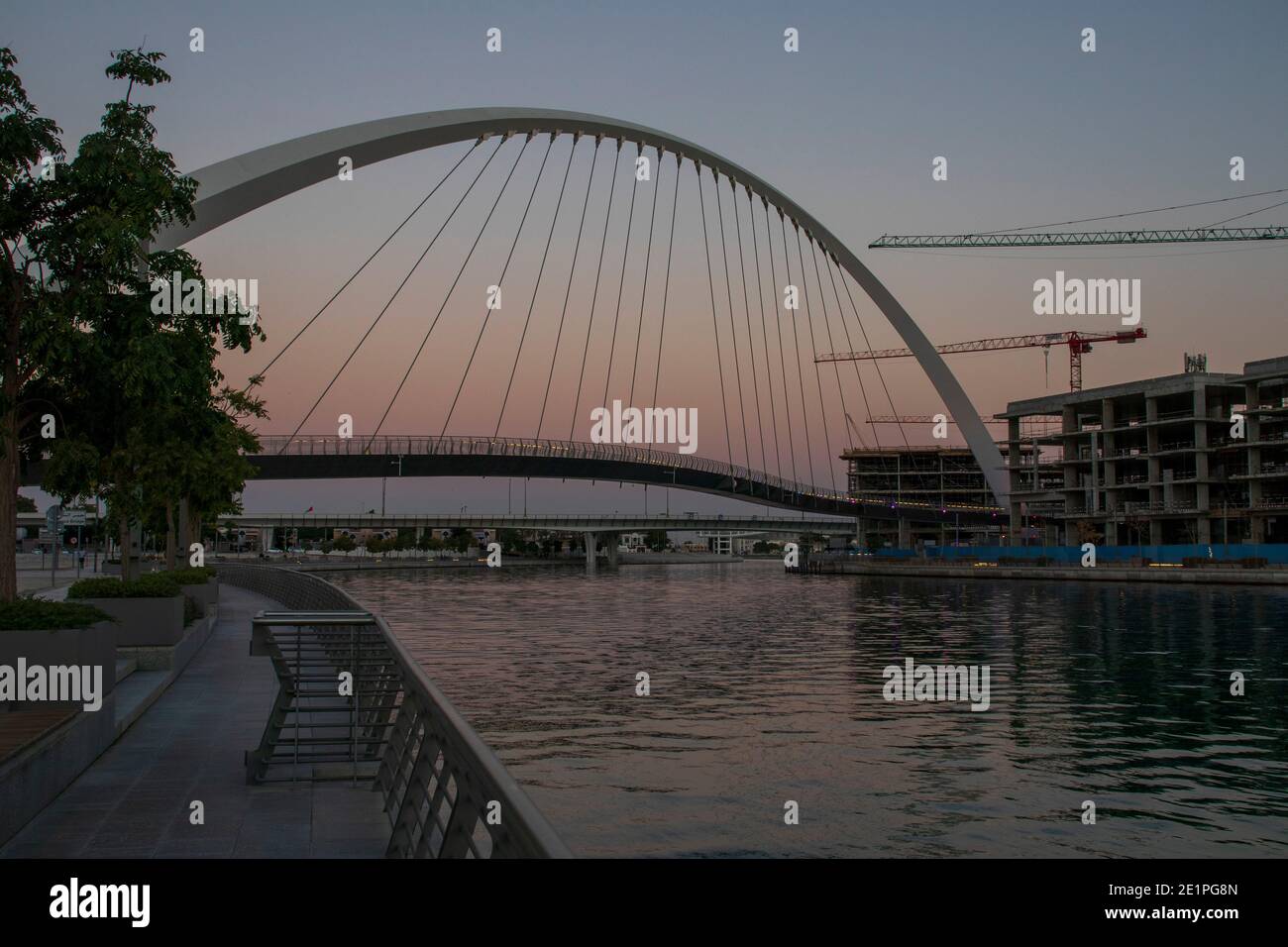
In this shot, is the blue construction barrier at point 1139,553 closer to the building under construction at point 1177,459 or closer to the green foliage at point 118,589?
the building under construction at point 1177,459

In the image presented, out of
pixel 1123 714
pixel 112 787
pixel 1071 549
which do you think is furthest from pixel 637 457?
pixel 112 787

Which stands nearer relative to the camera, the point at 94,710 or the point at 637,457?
the point at 94,710

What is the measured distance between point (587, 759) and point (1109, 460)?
106534mm

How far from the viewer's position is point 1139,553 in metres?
91.4

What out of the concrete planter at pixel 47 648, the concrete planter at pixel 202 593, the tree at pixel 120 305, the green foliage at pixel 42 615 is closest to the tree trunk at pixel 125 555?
the concrete planter at pixel 202 593

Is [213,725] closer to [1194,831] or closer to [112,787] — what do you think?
[112,787]

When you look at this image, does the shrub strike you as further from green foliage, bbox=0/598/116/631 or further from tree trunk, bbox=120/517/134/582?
green foliage, bbox=0/598/116/631

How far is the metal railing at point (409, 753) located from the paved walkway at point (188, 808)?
326 mm

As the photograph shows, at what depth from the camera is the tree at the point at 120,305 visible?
13.3 metres

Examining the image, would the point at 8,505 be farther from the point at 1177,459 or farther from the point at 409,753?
the point at 1177,459

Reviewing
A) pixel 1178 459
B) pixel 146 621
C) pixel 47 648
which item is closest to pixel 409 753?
pixel 47 648

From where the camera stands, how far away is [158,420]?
15281 millimetres

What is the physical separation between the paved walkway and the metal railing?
326 millimetres

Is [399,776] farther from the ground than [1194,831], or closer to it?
farther from the ground
